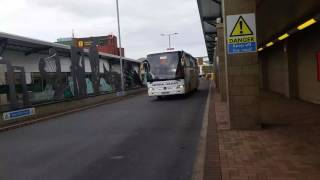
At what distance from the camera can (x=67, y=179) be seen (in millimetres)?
7445

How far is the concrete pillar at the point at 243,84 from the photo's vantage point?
1126cm

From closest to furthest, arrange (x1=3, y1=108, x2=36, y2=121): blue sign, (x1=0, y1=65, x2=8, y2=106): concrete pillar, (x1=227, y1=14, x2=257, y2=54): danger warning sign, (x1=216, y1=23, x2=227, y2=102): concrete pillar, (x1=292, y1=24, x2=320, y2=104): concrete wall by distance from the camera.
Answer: (x1=227, y1=14, x2=257, y2=54): danger warning sign, (x1=292, y1=24, x2=320, y2=104): concrete wall, (x1=3, y1=108, x2=36, y2=121): blue sign, (x1=0, y1=65, x2=8, y2=106): concrete pillar, (x1=216, y1=23, x2=227, y2=102): concrete pillar

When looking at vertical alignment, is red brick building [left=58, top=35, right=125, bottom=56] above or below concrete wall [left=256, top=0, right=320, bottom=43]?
above

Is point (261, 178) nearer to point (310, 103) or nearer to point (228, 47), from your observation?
point (228, 47)

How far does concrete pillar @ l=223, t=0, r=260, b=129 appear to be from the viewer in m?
11.3

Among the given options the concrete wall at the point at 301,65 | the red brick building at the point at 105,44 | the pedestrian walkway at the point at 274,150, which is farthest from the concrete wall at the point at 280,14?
the red brick building at the point at 105,44

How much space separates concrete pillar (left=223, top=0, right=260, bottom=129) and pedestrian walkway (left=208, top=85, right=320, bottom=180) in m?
0.39

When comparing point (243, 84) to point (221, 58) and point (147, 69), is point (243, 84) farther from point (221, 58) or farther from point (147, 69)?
point (147, 69)

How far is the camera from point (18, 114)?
61.8ft

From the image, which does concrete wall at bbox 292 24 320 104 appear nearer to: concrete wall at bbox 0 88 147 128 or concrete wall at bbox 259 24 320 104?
concrete wall at bbox 259 24 320 104

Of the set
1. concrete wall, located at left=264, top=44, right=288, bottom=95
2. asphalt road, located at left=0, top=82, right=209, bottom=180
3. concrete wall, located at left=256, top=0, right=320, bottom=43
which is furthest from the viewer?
concrete wall, located at left=264, top=44, right=288, bottom=95

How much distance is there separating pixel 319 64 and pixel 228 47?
5.83 metres

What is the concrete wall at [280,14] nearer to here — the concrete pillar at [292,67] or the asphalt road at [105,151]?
the concrete pillar at [292,67]

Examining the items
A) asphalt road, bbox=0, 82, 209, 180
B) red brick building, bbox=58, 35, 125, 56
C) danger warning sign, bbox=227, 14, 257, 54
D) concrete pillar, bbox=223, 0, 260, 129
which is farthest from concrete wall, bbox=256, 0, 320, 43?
red brick building, bbox=58, 35, 125, 56
